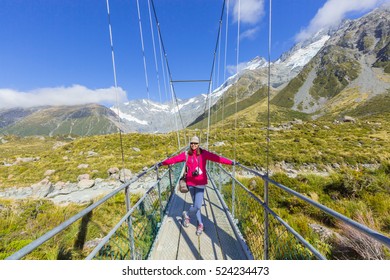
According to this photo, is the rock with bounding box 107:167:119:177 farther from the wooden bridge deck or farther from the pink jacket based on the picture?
the pink jacket

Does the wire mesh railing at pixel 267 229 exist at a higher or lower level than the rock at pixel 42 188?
higher

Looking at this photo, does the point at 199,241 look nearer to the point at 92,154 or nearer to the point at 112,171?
the point at 112,171

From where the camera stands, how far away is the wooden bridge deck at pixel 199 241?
11.4ft

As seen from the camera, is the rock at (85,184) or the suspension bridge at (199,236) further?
the rock at (85,184)

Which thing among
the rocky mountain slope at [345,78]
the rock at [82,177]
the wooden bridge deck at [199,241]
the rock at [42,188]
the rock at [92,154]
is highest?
the rocky mountain slope at [345,78]

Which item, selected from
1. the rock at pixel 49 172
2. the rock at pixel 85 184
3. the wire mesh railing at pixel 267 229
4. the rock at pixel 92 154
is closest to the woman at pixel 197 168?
the wire mesh railing at pixel 267 229

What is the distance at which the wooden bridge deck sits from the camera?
348 centimetres

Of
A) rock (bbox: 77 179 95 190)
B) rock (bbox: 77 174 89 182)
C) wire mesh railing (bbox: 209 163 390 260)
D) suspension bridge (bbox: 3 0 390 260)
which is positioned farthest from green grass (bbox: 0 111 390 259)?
rock (bbox: 77 179 95 190)

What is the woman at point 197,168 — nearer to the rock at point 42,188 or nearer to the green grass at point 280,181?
the green grass at point 280,181

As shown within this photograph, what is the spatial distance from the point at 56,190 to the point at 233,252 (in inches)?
543
